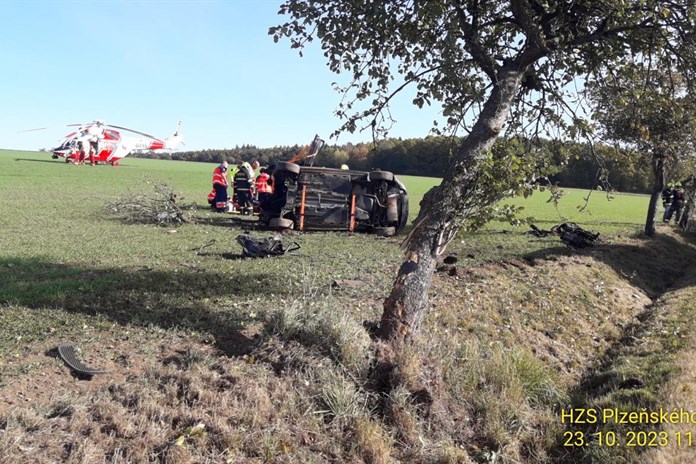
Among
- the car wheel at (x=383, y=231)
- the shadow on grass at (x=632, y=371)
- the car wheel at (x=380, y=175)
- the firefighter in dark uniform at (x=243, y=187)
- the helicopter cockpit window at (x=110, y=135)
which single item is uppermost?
the helicopter cockpit window at (x=110, y=135)

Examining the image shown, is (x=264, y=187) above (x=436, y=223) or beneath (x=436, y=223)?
beneath

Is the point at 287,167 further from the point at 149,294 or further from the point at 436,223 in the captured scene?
the point at 436,223

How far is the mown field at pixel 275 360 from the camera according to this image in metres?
3.63

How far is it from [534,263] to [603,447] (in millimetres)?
6430

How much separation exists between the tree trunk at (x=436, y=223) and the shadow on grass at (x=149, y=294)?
1482 mm

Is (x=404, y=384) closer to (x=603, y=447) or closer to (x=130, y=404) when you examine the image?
(x=603, y=447)

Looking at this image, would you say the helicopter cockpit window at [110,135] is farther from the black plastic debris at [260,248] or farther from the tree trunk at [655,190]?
the tree trunk at [655,190]

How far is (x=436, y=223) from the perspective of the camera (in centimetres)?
543

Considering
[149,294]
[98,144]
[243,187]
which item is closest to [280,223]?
[243,187]

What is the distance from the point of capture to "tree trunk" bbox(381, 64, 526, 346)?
5.20 m

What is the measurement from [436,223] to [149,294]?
3.52m

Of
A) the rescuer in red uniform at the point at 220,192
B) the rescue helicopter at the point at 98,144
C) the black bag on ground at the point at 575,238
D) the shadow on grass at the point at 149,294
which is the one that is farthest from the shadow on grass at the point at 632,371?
the rescue helicopter at the point at 98,144

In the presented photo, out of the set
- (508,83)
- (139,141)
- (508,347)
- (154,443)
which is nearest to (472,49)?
(508,83)

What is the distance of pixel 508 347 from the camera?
621cm
